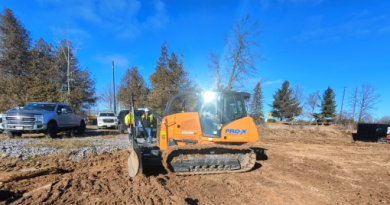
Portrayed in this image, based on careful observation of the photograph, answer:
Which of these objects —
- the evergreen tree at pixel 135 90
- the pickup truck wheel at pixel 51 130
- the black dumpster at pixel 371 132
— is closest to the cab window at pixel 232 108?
the pickup truck wheel at pixel 51 130

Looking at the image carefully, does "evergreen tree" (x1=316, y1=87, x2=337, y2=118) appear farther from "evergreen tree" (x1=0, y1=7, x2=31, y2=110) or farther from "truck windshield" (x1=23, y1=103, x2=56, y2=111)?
"evergreen tree" (x1=0, y1=7, x2=31, y2=110)

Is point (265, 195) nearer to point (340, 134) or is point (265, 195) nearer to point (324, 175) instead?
point (324, 175)

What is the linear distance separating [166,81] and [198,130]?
52.8 feet

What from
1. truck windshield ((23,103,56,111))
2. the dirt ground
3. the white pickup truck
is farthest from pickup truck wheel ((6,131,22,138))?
the dirt ground

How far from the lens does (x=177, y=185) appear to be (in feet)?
13.1

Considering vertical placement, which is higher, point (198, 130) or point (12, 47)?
point (12, 47)

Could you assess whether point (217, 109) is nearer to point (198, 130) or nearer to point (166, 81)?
point (198, 130)

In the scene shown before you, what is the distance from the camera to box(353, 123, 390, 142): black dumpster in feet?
42.9

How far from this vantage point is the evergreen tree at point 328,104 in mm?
39938

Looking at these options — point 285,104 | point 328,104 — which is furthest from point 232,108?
point 328,104

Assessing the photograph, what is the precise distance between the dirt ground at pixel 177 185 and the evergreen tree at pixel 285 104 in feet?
91.5

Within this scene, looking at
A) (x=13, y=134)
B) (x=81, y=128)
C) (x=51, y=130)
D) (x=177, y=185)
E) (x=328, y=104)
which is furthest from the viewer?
(x=328, y=104)

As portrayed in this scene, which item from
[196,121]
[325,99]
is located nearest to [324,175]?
[196,121]

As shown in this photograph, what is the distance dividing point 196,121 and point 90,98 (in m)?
26.5
